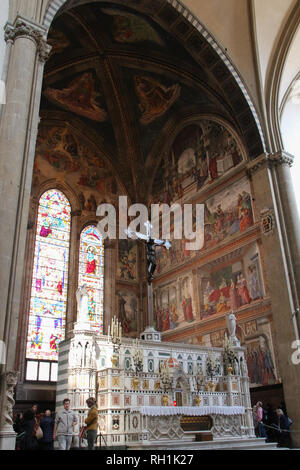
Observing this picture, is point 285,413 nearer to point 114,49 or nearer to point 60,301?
point 60,301

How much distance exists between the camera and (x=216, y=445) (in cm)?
968

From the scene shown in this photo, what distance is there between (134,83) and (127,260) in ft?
25.7

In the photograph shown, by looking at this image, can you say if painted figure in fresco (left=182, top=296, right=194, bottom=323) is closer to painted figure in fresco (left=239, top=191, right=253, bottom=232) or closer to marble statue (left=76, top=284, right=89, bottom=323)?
painted figure in fresco (left=239, top=191, right=253, bottom=232)

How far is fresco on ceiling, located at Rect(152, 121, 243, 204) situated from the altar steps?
9970mm

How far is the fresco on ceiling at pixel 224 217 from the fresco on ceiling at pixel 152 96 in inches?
199

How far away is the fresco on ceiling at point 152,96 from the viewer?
1923 cm

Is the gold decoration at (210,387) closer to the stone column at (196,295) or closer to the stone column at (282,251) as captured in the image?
the stone column at (282,251)

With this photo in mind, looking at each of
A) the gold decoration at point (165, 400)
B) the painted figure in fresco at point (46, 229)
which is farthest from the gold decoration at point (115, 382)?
the painted figure in fresco at point (46, 229)

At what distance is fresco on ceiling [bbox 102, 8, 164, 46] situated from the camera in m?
16.3

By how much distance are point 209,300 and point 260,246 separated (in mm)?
2941

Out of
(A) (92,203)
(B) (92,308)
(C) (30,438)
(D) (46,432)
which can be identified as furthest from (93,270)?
(C) (30,438)

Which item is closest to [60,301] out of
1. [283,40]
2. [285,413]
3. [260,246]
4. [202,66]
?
[260,246]

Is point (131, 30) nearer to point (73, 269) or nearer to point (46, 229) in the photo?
point (46, 229)

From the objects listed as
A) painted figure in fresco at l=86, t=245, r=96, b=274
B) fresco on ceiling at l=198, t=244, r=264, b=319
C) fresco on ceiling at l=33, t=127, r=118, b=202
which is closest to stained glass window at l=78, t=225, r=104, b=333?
painted figure in fresco at l=86, t=245, r=96, b=274
